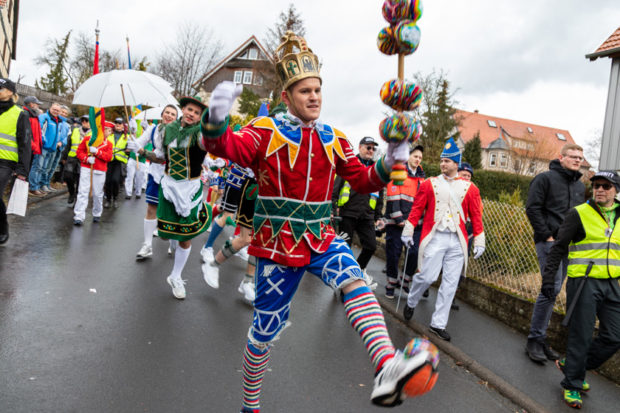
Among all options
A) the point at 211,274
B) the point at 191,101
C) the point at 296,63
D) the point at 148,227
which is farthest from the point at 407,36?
the point at 148,227

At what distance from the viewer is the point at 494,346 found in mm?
5355

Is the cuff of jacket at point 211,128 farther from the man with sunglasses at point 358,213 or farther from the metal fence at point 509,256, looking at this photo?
the metal fence at point 509,256

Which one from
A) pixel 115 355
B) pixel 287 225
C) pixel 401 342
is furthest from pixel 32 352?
pixel 401 342

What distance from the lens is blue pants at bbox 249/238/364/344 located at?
98.8 inches

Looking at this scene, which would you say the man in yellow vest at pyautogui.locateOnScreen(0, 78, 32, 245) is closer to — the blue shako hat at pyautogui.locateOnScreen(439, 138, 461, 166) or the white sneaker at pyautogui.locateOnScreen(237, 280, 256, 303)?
the white sneaker at pyautogui.locateOnScreen(237, 280, 256, 303)

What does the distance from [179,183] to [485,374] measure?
3868 mm

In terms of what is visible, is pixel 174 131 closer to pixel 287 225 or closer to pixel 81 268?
pixel 81 268

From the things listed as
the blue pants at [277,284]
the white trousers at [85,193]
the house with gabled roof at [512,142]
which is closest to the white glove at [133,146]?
the blue pants at [277,284]

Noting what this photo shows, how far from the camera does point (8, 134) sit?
21.0 feet

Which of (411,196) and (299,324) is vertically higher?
(411,196)

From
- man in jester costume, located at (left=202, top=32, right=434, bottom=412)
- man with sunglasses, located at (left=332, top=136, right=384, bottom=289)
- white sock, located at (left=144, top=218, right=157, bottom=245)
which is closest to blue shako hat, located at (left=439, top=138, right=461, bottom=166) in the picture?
man with sunglasses, located at (left=332, top=136, right=384, bottom=289)

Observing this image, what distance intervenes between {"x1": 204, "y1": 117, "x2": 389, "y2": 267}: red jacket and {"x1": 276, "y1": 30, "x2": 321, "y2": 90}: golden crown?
0.90ft

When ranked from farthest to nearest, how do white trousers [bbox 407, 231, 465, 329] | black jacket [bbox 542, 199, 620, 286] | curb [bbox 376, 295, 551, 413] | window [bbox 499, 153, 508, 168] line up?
window [bbox 499, 153, 508, 168]
white trousers [bbox 407, 231, 465, 329]
black jacket [bbox 542, 199, 620, 286]
curb [bbox 376, 295, 551, 413]

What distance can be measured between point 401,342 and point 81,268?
4291 millimetres
